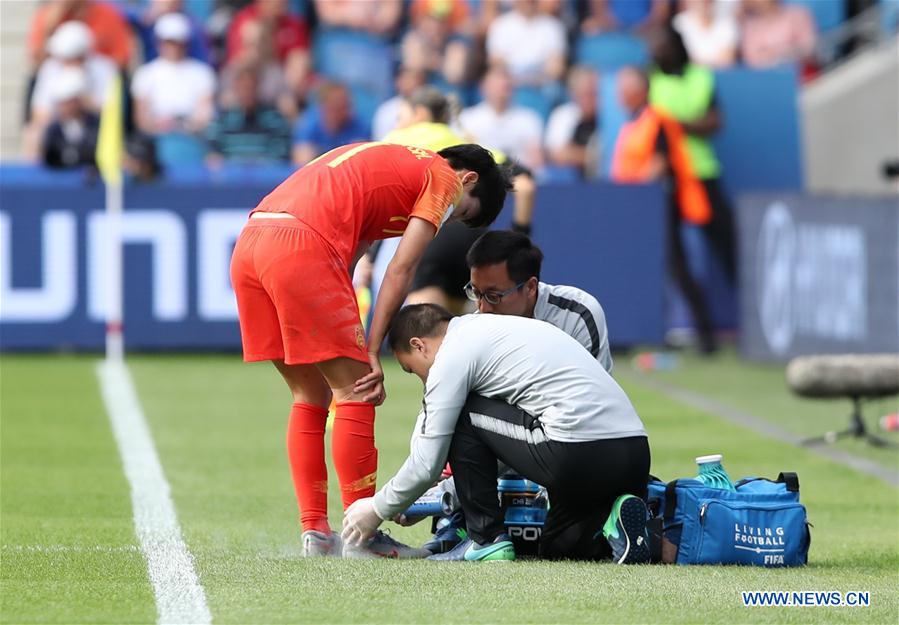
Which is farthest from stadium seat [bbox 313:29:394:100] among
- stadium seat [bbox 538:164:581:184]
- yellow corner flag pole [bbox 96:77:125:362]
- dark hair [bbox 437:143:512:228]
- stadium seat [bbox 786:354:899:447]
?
dark hair [bbox 437:143:512:228]

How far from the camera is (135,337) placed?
15180 millimetres

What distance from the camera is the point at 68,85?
636 inches

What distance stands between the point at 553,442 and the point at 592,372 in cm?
29

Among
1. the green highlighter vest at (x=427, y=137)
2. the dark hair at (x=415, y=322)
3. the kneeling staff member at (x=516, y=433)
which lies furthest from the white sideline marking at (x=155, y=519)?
the green highlighter vest at (x=427, y=137)

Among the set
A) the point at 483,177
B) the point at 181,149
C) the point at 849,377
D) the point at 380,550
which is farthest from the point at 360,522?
the point at 181,149

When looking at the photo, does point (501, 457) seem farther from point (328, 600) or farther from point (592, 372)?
point (328, 600)

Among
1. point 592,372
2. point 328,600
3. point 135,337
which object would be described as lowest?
point 135,337

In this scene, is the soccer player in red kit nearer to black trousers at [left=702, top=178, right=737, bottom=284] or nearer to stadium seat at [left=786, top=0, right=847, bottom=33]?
black trousers at [left=702, top=178, right=737, bottom=284]

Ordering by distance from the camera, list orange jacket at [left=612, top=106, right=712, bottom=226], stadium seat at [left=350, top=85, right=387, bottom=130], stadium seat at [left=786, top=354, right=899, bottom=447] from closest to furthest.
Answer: stadium seat at [left=786, top=354, right=899, bottom=447] → orange jacket at [left=612, top=106, right=712, bottom=226] → stadium seat at [left=350, top=85, right=387, bottom=130]

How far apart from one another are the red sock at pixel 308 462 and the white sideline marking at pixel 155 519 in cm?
46

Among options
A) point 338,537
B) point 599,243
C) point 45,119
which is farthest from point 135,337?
point 338,537

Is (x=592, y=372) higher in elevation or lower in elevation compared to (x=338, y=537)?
higher

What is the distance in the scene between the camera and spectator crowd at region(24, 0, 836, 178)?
53.8 feet
